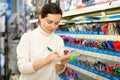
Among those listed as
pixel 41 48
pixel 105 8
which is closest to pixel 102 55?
pixel 105 8

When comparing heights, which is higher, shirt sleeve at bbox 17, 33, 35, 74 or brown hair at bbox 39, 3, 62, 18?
brown hair at bbox 39, 3, 62, 18

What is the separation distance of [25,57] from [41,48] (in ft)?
0.62

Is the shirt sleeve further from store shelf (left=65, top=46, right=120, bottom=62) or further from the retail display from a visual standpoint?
store shelf (left=65, top=46, right=120, bottom=62)

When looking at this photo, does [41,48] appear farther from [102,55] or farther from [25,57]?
[102,55]

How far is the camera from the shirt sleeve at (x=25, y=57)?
2068mm

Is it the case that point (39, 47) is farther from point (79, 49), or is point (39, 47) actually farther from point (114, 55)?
point (79, 49)

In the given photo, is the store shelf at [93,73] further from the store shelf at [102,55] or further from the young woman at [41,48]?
the young woman at [41,48]

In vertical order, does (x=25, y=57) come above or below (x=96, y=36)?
below

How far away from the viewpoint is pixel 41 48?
2.23 m

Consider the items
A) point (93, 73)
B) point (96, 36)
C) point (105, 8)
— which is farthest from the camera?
point (93, 73)

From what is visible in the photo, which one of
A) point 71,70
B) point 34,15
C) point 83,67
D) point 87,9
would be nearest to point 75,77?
point 71,70

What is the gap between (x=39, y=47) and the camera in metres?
2.22

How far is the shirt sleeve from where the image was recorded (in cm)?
207

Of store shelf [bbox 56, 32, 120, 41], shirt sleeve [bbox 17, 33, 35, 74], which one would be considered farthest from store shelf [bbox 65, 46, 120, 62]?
shirt sleeve [bbox 17, 33, 35, 74]
